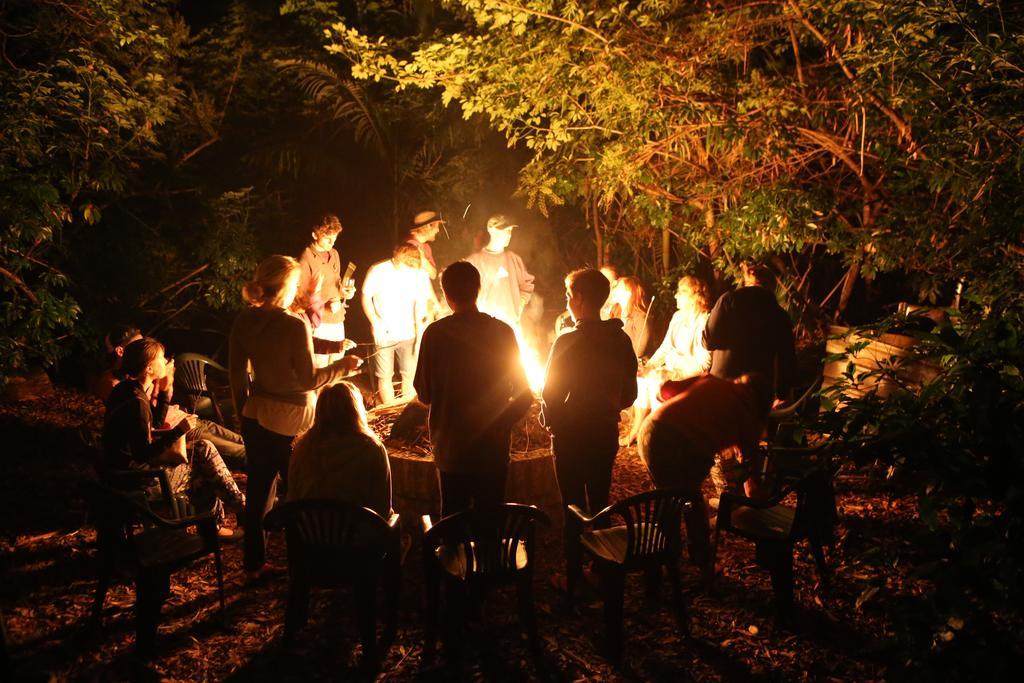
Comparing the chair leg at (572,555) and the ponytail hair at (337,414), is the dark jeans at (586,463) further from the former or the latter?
the ponytail hair at (337,414)

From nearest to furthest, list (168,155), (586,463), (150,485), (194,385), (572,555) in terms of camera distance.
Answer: (572,555), (586,463), (150,485), (194,385), (168,155)

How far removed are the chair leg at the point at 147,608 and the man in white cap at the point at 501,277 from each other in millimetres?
4292

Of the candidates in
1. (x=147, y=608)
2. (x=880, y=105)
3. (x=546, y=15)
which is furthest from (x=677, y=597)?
Result: (x=546, y=15)

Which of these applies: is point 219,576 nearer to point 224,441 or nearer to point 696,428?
point 224,441

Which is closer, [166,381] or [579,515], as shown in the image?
[579,515]

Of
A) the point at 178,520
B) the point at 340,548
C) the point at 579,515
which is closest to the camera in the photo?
the point at 340,548

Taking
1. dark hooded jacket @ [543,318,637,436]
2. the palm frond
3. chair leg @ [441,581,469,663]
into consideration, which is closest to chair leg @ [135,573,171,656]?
chair leg @ [441,581,469,663]

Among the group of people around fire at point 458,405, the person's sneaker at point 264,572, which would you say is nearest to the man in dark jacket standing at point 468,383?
the group of people around fire at point 458,405

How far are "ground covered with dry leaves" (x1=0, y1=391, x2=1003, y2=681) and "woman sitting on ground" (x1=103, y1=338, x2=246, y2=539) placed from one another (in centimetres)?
72

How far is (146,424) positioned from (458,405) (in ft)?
7.35

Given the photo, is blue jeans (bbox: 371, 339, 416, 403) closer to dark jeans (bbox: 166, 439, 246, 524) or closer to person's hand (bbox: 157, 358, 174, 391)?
dark jeans (bbox: 166, 439, 246, 524)

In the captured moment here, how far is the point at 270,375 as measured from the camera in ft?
14.9

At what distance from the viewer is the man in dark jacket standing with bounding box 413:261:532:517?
13.0 feet

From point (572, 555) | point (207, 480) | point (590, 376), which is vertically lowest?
point (572, 555)
